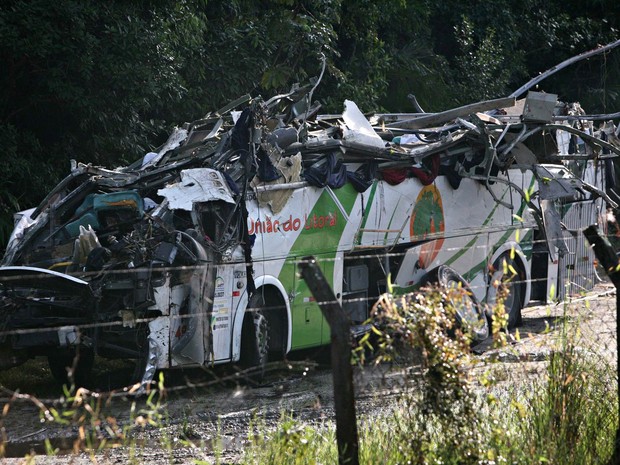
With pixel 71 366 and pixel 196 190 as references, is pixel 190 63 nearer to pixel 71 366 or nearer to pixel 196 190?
pixel 196 190

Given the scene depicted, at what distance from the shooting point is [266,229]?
11742 mm

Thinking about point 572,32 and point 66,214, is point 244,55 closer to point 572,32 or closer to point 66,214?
point 66,214

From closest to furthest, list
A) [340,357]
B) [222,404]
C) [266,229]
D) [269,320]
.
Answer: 1. [340,357]
2. [222,404]
3. [266,229]
4. [269,320]

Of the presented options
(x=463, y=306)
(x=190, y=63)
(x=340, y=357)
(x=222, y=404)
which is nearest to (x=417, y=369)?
(x=463, y=306)

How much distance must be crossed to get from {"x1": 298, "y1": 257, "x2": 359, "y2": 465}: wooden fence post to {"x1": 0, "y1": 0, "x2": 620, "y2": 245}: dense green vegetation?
1079 centimetres

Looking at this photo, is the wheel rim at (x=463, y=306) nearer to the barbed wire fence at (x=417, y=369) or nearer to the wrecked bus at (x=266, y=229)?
the barbed wire fence at (x=417, y=369)

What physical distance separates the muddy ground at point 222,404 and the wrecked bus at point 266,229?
48cm

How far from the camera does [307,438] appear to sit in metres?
6.44

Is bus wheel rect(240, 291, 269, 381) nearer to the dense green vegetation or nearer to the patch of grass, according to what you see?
the patch of grass

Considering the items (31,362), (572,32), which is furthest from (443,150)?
(572,32)

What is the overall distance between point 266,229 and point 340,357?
6191mm

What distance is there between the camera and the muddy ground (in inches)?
270

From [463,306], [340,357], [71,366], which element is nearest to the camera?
[340,357]

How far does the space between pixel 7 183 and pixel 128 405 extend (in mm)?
6471
